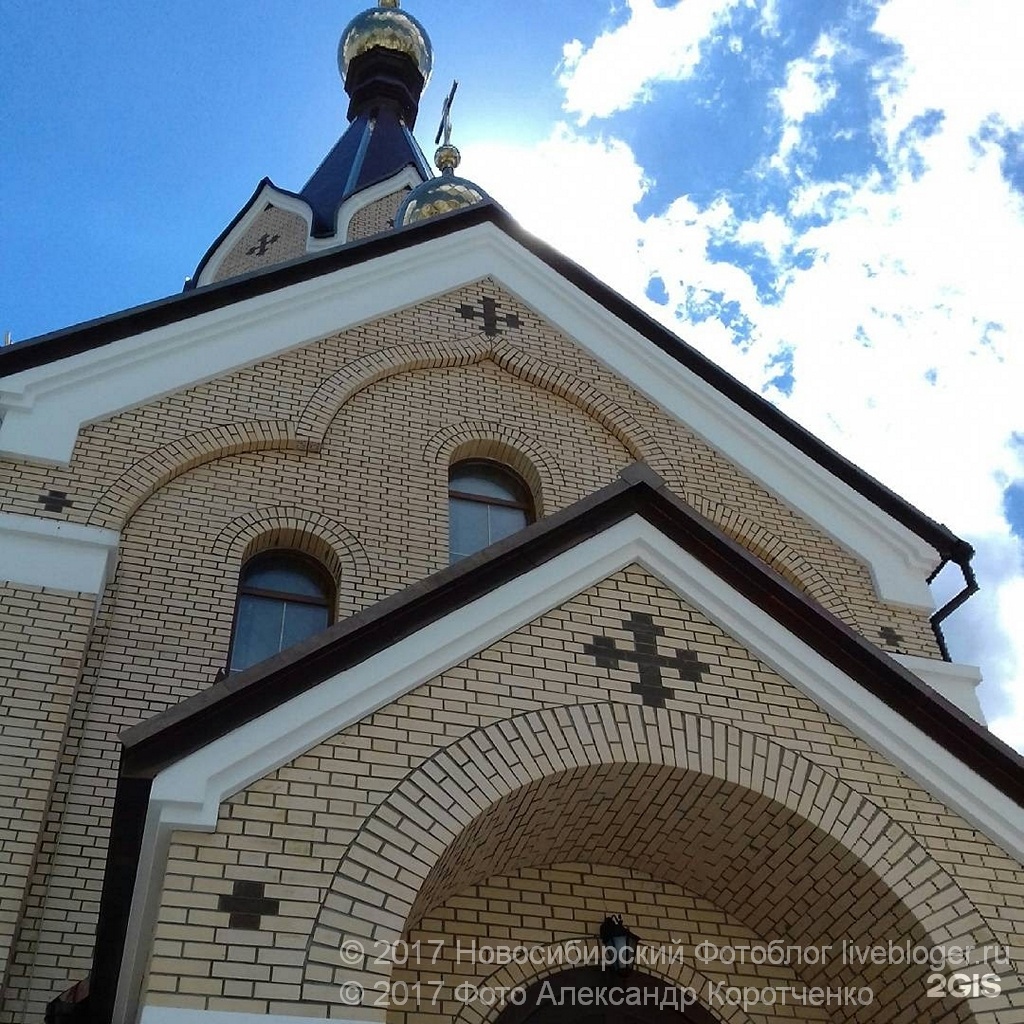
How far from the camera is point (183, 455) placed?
29.1ft

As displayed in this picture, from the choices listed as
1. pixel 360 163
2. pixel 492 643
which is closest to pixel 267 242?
pixel 360 163

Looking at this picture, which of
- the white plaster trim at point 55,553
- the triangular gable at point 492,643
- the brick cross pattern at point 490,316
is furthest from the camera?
the brick cross pattern at point 490,316

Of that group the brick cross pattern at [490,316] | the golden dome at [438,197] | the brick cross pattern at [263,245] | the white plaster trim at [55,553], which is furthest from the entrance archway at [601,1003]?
the brick cross pattern at [263,245]

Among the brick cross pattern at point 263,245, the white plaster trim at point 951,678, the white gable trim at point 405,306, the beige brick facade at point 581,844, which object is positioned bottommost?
the beige brick facade at point 581,844

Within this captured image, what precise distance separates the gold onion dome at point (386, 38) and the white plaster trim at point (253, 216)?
8.21 metres

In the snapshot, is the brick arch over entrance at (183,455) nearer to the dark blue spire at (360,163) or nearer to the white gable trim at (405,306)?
the white gable trim at (405,306)

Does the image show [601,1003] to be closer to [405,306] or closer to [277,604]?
[277,604]

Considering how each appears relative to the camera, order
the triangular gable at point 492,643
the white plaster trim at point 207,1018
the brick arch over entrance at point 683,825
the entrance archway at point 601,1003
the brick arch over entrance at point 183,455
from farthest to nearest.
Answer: the brick arch over entrance at point 183,455 < the entrance archway at point 601,1003 < the brick arch over entrance at point 683,825 < the triangular gable at point 492,643 < the white plaster trim at point 207,1018

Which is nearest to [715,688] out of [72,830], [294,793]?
[294,793]

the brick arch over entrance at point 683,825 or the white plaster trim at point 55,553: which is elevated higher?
the white plaster trim at point 55,553

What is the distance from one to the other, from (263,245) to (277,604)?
12266 millimetres

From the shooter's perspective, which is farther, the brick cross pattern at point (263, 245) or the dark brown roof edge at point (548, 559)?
the brick cross pattern at point (263, 245)

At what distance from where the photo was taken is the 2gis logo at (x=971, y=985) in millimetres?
5523

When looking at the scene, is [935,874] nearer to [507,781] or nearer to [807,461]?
[507,781]
